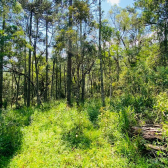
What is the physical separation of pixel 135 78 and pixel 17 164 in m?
7.53

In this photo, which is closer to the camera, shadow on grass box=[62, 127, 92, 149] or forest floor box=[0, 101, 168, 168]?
forest floor box=[0, 101, 168, 168]

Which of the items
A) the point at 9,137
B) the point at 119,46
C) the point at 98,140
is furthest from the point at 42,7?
the point at 98,140

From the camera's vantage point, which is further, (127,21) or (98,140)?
(127,21)

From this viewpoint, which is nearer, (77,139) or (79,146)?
(79,146)

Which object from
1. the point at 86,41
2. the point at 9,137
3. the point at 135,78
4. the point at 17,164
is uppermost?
the point at 86,41

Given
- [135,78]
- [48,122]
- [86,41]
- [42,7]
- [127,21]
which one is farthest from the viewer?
[127,21]

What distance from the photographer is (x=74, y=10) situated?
8.87 metres

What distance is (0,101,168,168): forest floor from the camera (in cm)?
344

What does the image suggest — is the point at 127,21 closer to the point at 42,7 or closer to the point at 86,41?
the point at 86,41

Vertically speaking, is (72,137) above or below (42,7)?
below

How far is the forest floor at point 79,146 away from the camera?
3441 mm

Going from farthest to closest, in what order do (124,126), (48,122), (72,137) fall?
(48,122) → (72,137) → (124,126)

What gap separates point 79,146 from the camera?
4.40m

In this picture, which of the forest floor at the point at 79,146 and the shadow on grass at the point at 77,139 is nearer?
the forest floor at the point at 79,146
